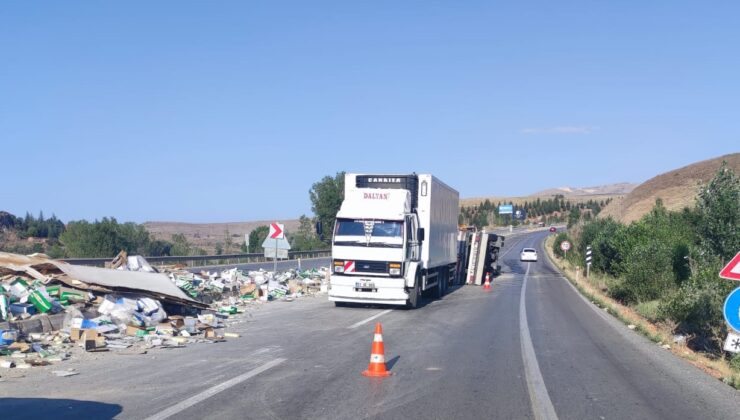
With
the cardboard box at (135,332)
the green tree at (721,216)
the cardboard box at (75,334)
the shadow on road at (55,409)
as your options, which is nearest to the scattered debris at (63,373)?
the shadow on road at (55,409)

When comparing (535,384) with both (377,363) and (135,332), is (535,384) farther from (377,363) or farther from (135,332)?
(135,332)

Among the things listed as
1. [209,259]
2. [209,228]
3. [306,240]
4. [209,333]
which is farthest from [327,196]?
[209,228]

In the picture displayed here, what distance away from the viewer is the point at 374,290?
21234 millimetres

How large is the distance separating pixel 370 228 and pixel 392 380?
11420 mm

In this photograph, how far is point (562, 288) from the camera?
120 ft

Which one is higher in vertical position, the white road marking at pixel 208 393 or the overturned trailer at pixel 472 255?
the overturned trailer at pixel 472 255

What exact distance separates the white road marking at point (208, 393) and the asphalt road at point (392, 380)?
0.02 metres

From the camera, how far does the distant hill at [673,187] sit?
257 feet

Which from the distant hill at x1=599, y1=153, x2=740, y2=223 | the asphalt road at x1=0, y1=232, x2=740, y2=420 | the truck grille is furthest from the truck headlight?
the distant hill at x1=599, y1=153, x2=740, y2=223

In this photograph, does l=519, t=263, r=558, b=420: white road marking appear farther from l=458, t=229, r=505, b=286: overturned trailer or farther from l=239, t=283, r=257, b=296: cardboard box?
l=458, t=229, r=505, b=286: overturned trailer

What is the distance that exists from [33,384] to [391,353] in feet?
19.3

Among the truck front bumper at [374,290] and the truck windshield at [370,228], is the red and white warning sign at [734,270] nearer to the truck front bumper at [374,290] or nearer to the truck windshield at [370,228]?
the truck front bumper at [374,290]

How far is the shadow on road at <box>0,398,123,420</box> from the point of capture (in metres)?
7.74

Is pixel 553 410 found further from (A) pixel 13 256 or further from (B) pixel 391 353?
(A) pixel 13 256
